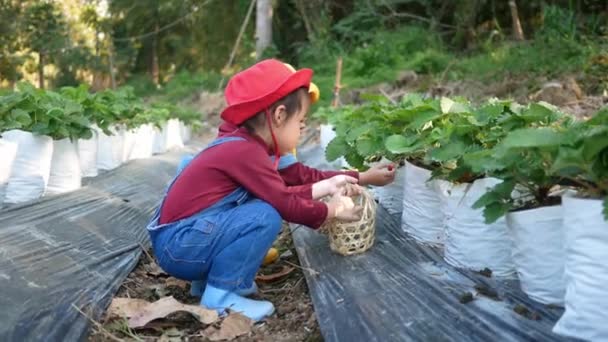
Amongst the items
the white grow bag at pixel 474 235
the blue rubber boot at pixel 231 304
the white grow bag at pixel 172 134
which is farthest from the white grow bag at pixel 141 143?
the white grow bag at pixel 474 235

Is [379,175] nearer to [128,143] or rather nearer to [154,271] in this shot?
[154,271]

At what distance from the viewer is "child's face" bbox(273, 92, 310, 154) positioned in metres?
2.29

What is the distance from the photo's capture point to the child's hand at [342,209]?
2.36 meters

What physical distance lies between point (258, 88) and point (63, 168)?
2.18 meters

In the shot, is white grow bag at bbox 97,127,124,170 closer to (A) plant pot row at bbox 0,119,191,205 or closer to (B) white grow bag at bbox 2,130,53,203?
(A) plant pot row at bbox 0,119,191,205

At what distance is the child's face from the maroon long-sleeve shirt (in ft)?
0.22

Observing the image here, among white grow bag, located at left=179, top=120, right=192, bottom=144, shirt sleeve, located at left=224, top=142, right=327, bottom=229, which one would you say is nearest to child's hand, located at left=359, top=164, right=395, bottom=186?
shirt sleeve, located at left=224, top=142, right=327, bottom=229

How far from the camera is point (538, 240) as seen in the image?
6.07 feet

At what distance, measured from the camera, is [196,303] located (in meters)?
2.38

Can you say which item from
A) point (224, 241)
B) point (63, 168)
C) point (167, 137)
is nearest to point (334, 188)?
point (224, 241)

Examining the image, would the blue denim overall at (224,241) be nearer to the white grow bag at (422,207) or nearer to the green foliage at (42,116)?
the white grow bag at (422,207)

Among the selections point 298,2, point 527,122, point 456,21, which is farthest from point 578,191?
point 298,2

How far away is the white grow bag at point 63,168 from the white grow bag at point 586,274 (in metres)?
3.09

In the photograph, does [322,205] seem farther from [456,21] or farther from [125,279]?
[456,21]
